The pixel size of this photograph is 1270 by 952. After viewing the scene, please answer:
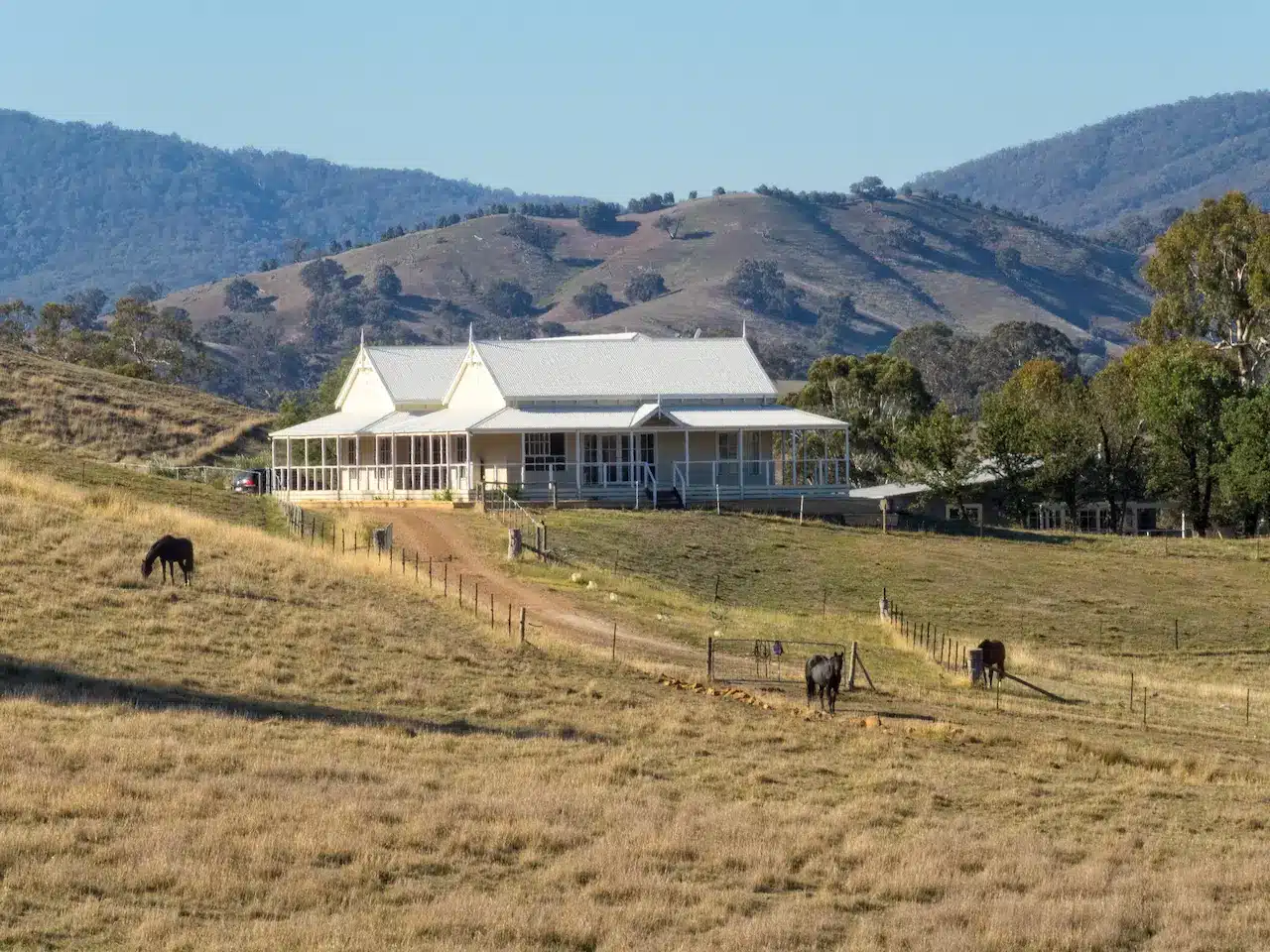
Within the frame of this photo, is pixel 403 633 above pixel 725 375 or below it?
below

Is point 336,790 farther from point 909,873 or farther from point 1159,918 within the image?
point 1159,918

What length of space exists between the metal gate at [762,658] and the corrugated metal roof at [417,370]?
3206cm

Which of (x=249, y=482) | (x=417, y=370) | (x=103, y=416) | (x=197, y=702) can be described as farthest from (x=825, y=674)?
(x=103, y=416)

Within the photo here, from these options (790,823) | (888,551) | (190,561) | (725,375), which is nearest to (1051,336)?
(725,375)

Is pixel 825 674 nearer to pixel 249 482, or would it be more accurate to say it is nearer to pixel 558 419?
pixel 558 419

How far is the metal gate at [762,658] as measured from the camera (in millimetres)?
31594

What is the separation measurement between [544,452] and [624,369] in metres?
5.93

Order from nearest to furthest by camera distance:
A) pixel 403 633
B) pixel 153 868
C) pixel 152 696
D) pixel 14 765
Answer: pixel 153 868
pixel 14 765
pixel 152 696
pixel 403 633

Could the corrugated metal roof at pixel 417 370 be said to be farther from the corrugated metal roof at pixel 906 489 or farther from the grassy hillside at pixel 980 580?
the corrugated metal roof at pixel 906 489

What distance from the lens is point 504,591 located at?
3997 centimetres

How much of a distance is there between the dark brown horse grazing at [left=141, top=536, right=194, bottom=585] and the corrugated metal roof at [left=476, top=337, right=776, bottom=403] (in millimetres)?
28077

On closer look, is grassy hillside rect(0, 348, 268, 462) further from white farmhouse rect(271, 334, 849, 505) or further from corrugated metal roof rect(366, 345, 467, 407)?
white farmhouse rect(271, 334, 849, 505)

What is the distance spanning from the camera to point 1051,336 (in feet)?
484

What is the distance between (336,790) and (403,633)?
12227 mm
